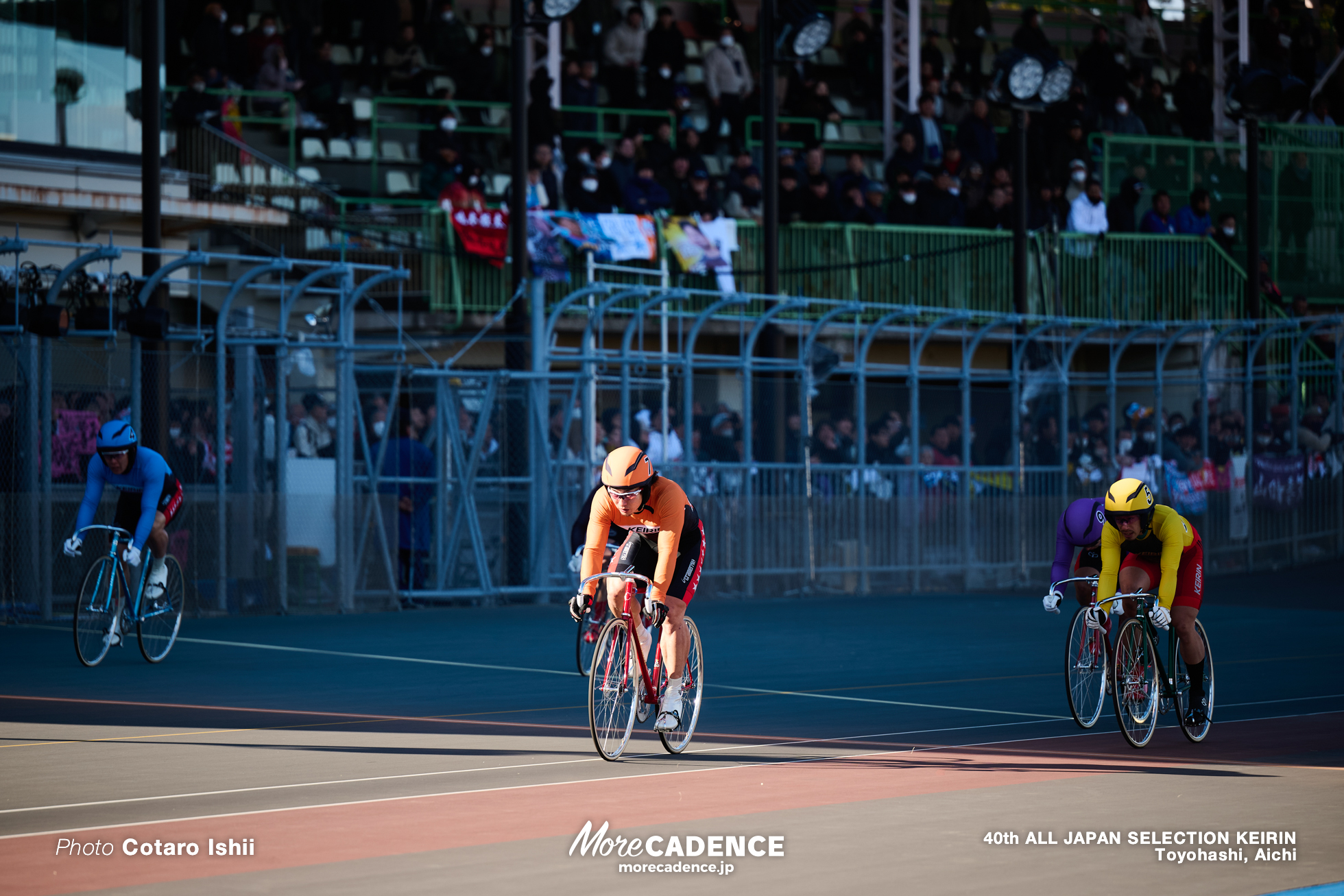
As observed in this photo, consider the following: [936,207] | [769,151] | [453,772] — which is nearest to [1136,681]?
[453,772]

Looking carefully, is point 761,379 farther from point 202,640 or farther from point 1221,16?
point 1221,16

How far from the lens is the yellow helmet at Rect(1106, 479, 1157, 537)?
10305mm

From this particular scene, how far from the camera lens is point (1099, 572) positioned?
36.1ft

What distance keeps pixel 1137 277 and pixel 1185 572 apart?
18148mm

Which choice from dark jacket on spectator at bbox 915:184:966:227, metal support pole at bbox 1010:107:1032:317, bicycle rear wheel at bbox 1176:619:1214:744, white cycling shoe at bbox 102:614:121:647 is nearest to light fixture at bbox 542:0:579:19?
metal support pole at bbox 1010:107:1032:317

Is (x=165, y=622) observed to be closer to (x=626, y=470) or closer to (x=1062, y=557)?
(x=626, y=470)

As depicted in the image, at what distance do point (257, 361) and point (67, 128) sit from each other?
578cm

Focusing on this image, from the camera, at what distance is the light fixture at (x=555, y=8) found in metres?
20.4

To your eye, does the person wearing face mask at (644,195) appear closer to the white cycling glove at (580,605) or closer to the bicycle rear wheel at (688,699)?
the bicycle rear wheel at (688,699)

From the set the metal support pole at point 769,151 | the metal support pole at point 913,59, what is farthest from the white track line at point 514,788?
the metal support pole at point 913,59

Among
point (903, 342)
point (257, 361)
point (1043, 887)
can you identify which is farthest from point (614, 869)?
point (903, 342)

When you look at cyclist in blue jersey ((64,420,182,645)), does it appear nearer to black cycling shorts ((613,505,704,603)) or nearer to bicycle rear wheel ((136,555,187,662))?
bicycle rear wheel ((136,555,187,662))

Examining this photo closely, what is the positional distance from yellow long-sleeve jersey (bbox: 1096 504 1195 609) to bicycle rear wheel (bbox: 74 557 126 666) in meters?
7.48

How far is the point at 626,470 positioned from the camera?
9.44 metres
